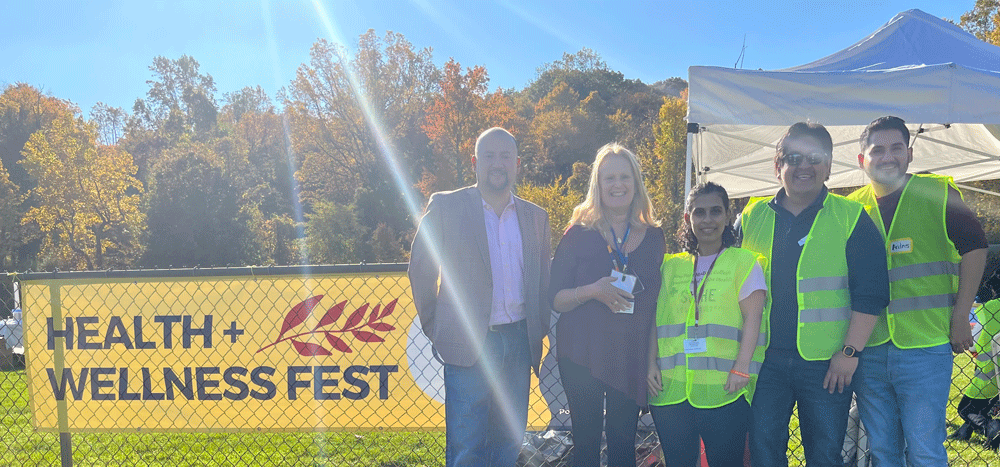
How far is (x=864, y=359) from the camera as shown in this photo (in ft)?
8.87

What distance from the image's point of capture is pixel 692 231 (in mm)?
2746

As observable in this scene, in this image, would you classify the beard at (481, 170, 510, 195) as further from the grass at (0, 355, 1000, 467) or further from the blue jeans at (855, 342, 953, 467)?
the grass at (0, 355, 1000, 467)

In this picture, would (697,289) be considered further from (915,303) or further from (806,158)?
(915,303)

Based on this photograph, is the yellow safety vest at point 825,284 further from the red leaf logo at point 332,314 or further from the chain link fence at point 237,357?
the red leaf logo at point 332,314

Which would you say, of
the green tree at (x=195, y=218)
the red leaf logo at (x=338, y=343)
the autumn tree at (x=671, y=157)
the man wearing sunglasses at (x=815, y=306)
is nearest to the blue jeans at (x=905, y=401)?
the man wearing sunglasses at (x=815, y=306)

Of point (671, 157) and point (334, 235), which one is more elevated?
point (671, 157)

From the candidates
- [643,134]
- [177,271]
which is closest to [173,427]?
[177,271]

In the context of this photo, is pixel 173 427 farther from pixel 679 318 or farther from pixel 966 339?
pixel 966 339

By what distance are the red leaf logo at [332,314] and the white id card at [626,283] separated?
6.05 ft

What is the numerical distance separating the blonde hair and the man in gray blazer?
33 centimetres

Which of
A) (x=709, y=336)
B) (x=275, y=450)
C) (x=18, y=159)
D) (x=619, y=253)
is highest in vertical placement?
(x=18, y=159)

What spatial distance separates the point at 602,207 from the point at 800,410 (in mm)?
1253

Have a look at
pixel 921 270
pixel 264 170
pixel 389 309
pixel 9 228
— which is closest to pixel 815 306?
pixel 921 270

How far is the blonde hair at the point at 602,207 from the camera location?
278cm
